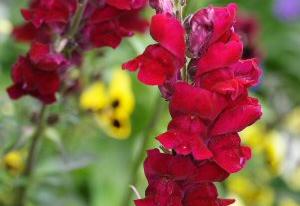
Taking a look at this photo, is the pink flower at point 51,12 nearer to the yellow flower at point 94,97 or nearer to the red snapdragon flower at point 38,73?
the red snapdragon flower at point 38,73

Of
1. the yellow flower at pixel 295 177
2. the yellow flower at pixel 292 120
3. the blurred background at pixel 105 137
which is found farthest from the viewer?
the yellow flower at pixel 292 120

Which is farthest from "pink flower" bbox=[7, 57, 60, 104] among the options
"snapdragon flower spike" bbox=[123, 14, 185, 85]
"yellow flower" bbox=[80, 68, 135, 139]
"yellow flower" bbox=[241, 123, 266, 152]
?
"yellow flower" bbox=[241, 123, 266, 152]

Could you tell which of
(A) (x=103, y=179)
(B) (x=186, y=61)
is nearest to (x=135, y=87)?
(A) (x=103, y=179)

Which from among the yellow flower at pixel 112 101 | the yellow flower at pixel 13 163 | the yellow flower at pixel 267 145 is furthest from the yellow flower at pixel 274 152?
the yellow flower at pixel 13 163

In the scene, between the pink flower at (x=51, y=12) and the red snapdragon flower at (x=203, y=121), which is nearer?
the red snapdragon flower at (x=203, y=121)

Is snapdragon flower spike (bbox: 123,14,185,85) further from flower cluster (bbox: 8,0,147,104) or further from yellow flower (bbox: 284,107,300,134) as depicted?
yellow flower (bbox: 284,107,300,134)

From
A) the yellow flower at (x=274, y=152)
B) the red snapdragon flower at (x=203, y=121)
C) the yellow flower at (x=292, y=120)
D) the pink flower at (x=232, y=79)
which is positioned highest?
the pink flower at (x=232, y=79)

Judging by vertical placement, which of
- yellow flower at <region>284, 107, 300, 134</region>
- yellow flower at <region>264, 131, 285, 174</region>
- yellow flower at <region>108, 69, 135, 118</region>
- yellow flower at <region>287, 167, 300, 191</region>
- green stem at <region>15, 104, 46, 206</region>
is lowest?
yellow flower at <region>284, 107, 300, 134</region>

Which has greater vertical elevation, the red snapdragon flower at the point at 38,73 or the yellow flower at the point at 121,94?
the red snapdragon flower at the point at 38,73
